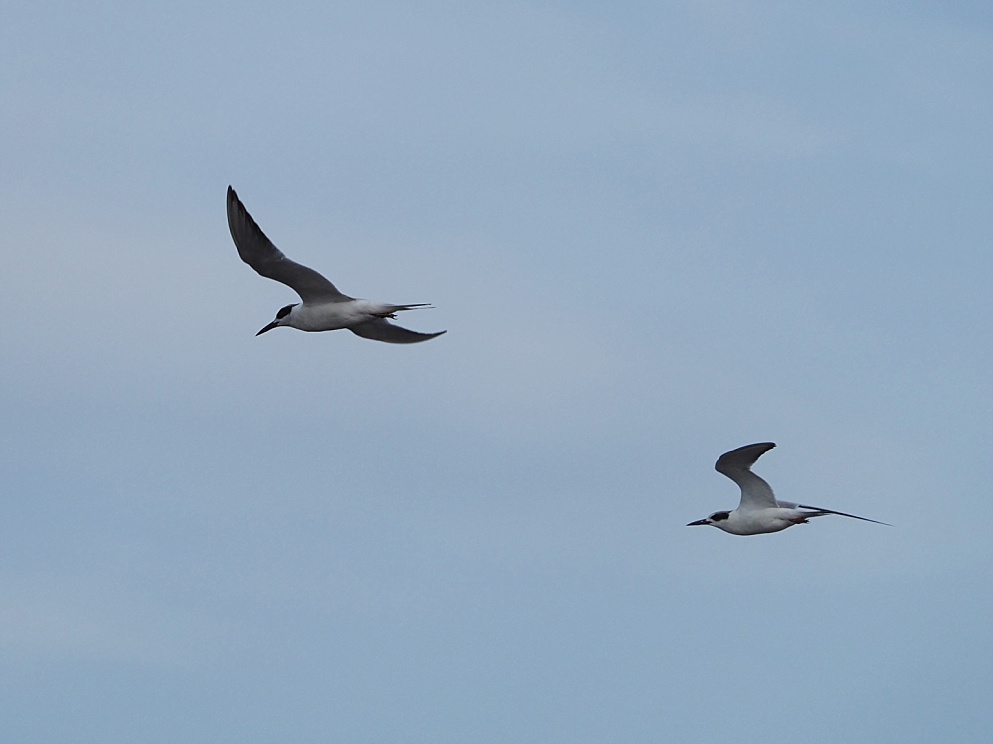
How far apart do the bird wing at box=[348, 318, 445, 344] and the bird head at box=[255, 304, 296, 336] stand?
112 cm

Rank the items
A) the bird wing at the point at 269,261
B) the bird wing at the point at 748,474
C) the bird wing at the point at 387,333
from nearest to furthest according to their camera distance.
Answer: the bird wing at the point at 269,261 < the bird wing at the point at 387,333 < the bird wing at the point at 748,474

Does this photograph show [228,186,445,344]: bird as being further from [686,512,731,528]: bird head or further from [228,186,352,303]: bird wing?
[686,512,731,528]: bird head

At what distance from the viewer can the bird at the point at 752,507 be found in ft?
107

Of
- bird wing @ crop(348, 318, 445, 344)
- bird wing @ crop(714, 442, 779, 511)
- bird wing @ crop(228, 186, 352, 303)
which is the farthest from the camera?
bird wing @ crop(714, 442, 779, 511)

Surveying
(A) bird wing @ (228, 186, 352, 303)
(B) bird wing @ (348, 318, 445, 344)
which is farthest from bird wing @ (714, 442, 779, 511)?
(A) bird wing @ (228, 186, 352, 303)

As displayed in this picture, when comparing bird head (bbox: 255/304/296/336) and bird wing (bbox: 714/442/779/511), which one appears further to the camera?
bird wing (bbox: 714/442/779/511)

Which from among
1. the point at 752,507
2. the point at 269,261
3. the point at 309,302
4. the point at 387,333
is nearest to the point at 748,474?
the point at 752,507

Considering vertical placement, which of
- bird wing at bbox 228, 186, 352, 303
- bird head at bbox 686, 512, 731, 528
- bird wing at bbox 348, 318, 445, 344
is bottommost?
bird head at bbox 686, 512, 731, 528

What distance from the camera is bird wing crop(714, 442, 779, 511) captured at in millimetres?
32169

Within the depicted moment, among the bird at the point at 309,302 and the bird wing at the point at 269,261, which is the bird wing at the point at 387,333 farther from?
the bird wing at the point at 269,261

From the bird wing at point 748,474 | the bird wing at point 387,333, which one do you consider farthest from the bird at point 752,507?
the bird wing at point 387,333

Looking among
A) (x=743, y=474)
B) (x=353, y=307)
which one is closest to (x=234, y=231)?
(x=353, y=307)

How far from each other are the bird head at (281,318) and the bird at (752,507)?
859 centimetres

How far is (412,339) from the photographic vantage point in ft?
101
